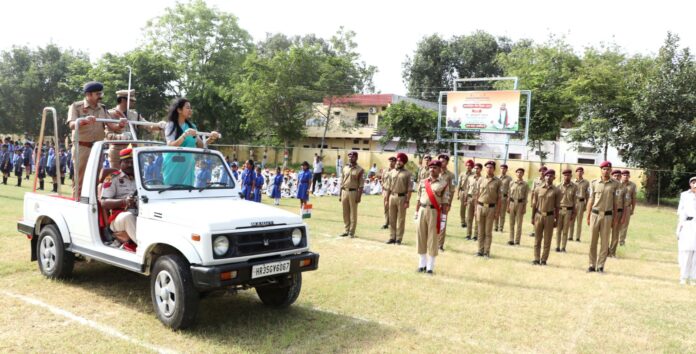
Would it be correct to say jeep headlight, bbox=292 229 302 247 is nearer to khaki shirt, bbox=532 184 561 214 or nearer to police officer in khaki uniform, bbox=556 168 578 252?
khaki shirt, bbox=532 184 561 214

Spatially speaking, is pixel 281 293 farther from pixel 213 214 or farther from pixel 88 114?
pixel 88 114

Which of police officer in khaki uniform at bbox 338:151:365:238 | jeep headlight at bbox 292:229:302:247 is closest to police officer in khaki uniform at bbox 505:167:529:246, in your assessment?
police officer in khaki uniform at bbox 338:151:365:238

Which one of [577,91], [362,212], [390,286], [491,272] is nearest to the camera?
[390,286]

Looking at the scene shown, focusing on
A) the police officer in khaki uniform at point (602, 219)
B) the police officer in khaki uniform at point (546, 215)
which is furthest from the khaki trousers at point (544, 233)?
the police officer in khaki uniform at point (602, 219)

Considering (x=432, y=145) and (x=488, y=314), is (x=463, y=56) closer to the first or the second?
(x=432, y=145)

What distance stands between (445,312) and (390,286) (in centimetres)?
127

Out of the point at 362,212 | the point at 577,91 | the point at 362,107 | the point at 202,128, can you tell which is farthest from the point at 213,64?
the point at 362,212

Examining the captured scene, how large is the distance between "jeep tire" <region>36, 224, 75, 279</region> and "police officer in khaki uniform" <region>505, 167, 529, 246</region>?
980 centimetres

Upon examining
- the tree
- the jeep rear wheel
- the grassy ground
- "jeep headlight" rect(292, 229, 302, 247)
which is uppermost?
the tree

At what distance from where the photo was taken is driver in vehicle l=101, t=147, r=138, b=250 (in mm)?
5887

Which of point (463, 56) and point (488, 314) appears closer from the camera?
point (488, 314)

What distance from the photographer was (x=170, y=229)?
17.3 feet

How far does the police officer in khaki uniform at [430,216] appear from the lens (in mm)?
8570

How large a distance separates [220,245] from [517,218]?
10173 millimetres
